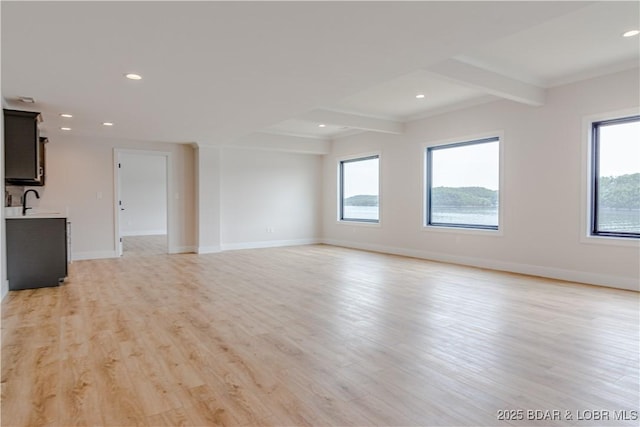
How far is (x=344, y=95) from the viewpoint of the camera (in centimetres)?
423

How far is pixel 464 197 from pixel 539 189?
1317 millimetres

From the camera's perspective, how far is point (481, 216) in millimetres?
6117

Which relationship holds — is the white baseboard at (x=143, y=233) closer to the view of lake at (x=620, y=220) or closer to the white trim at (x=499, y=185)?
the white trim at (x=499, y=185)

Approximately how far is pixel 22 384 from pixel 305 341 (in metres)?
1.76

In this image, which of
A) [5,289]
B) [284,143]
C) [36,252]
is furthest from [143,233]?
[5,289]

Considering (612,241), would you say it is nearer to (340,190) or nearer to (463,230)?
(463,230)

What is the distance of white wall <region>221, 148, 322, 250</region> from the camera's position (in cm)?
834

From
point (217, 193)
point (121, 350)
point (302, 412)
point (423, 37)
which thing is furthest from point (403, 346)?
point (217, 193)

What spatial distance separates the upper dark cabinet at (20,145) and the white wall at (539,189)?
5.91 meters

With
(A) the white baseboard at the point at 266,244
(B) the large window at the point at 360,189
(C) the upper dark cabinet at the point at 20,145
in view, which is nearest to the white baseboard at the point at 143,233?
(A) the white baseboard at the point at 266,244

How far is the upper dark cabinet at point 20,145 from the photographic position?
4495 millimetres

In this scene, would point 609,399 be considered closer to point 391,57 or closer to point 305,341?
point 305,341

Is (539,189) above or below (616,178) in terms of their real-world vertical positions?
below

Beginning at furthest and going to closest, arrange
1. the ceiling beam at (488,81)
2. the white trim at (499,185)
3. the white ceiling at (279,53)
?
the white trim at (499,185) < the ceiling beam at (488,81) < the white ceiling at (279,53)
